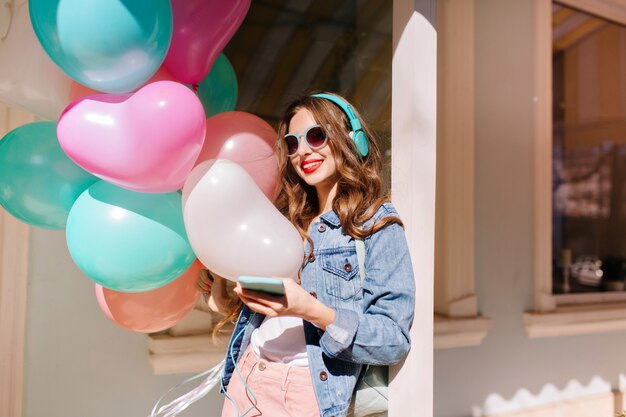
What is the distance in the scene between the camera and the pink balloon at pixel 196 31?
1226mm

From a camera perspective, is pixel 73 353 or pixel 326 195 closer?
pixel 326 195

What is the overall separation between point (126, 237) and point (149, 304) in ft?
0.96

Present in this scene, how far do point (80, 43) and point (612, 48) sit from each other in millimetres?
4287

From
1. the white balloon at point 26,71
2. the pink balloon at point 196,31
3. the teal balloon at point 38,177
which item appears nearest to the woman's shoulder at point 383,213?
the pink balloon at point 196,31

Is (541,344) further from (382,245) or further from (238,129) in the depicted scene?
(238,129)

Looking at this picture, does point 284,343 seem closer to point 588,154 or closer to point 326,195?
point 326,195

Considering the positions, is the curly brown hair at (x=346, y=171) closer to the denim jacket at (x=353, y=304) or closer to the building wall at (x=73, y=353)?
the denim jacket at (x=353, y=304)

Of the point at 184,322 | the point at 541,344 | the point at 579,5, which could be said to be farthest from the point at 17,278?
the point at 579,5

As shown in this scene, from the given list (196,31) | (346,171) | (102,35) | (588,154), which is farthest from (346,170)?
(588,154)

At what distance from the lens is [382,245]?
1.15 meters

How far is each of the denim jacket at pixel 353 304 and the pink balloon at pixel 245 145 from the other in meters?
0.23

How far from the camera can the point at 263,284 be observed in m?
0.92

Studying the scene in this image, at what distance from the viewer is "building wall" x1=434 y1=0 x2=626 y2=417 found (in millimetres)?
2881

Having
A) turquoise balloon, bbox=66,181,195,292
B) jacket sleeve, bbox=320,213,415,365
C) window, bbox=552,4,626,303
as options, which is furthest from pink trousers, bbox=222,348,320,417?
window, bbox=552,4,626,303
